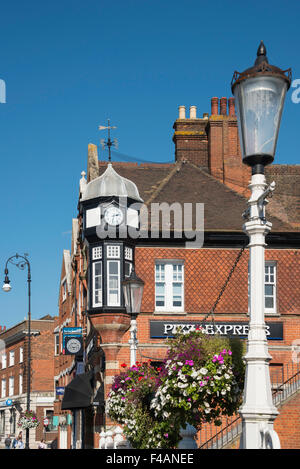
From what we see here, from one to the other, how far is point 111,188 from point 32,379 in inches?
1484

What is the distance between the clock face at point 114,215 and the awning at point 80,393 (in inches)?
321

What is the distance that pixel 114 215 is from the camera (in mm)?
29766

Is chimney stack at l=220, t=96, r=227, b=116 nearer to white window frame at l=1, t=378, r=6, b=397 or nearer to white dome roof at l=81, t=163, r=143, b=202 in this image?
white dome roof at l=81, t=163, r=143, b=202

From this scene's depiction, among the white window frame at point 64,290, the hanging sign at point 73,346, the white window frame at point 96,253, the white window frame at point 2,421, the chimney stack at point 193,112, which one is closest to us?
the white window frame at point 96,253

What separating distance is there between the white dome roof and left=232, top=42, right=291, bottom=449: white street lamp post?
21.1 meters

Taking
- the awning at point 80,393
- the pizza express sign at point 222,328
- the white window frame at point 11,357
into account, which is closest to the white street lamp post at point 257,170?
the pizza express sign at point 222,328

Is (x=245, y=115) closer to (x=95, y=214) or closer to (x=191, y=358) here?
(x=191, y=358)

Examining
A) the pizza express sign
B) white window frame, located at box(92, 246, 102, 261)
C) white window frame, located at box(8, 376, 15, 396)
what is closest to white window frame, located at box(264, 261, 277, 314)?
the pizza express sign

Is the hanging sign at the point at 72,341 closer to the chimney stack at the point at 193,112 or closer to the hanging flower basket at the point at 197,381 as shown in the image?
the chimney stack at the point at 193,112

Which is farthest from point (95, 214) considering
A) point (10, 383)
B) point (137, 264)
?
point (10, 383)

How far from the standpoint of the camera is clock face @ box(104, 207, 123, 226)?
29672 mm

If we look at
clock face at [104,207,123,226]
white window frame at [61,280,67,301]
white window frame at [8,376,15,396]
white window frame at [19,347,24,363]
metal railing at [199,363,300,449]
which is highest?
white window frame at [61,280,67,301]

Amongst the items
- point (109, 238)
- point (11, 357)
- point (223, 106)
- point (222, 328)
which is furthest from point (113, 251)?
point (11, 357)

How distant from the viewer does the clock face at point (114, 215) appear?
97.3 feet
